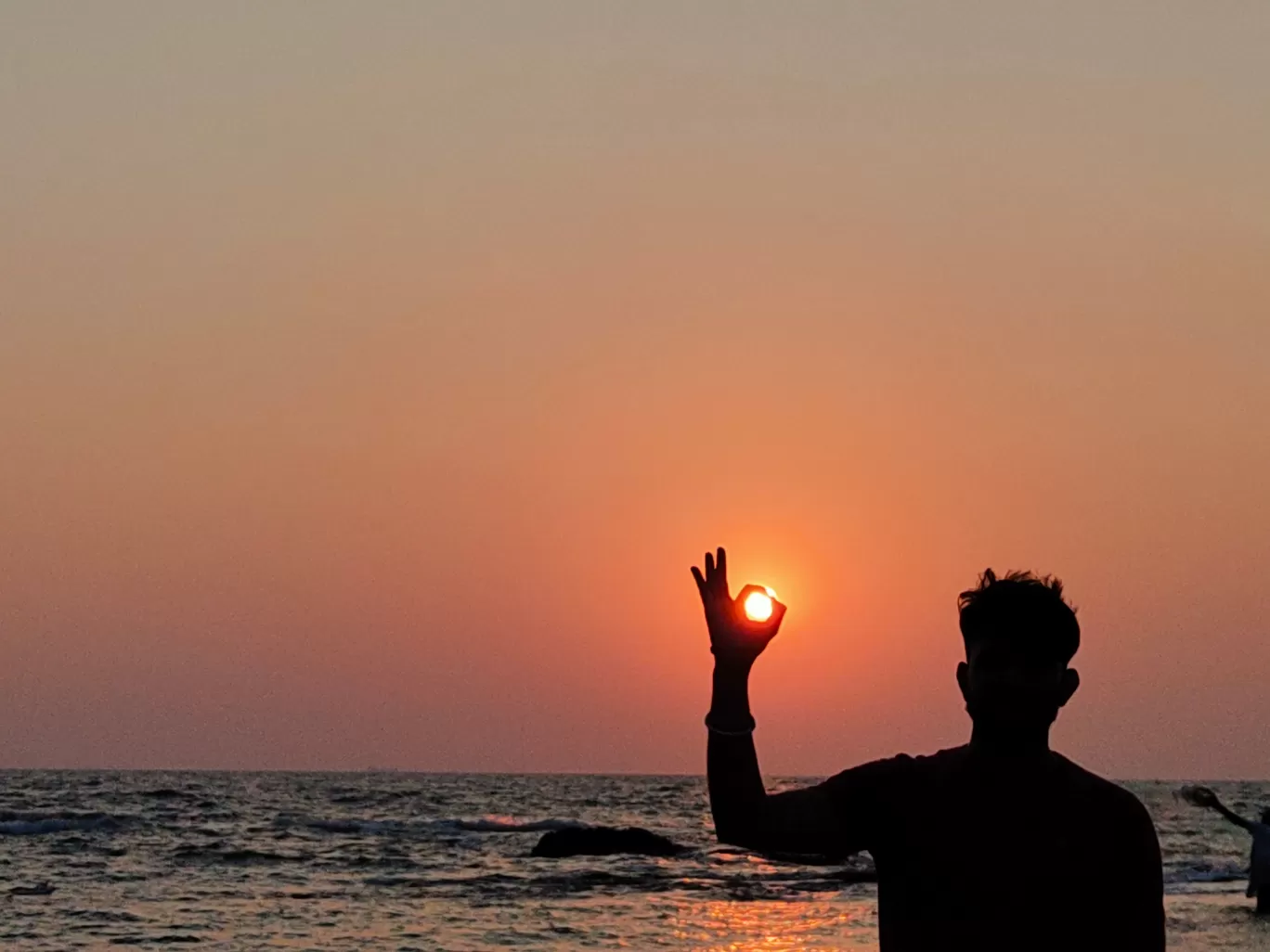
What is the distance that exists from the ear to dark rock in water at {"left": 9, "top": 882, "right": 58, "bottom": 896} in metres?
29.6

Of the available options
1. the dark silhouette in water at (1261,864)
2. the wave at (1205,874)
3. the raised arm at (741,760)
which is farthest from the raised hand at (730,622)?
the wave at (1205,874)

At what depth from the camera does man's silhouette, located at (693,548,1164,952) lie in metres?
2.78

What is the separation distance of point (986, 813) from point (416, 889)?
30.6 meters

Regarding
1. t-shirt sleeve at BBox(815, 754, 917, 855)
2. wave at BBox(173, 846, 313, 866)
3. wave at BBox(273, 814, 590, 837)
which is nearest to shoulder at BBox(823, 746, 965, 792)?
t-shirt sleeve at BBox(815, 754, 917, 855)

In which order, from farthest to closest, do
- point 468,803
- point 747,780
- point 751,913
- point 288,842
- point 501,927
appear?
point 468,803 < point 288,842 < point 751,913 < point 501,927 < point 747,780

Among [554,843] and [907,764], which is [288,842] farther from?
[907,764]

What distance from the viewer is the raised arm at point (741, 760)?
9.07 ft

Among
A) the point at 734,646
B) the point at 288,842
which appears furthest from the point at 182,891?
the point at 734,646

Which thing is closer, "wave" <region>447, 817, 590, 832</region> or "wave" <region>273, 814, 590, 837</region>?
"wave" <region>273, 814, 590, 837</region>

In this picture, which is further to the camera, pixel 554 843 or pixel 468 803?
pixel 468 803

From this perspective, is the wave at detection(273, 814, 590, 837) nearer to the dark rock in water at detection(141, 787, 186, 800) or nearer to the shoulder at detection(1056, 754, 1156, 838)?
the dark rock in water at detection(141, 787, 186, 800)

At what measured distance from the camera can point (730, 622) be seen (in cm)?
283

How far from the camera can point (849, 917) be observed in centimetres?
2592

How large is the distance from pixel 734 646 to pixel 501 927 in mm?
23114
